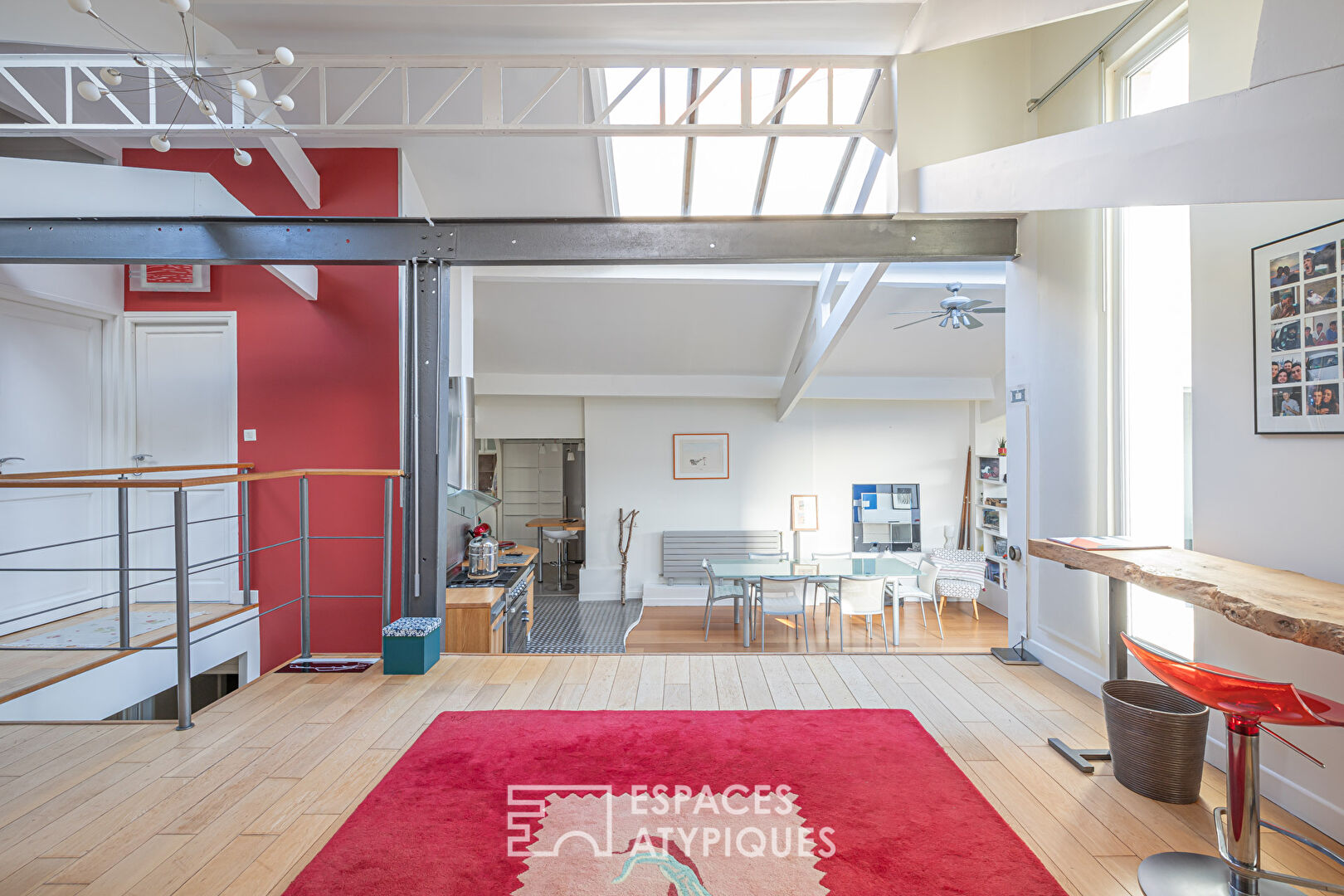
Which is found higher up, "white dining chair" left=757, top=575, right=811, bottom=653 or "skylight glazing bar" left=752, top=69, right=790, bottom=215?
"skylight glazing bar" left=752, top=69, right=790, bottom=215

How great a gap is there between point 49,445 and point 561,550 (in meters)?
6.80

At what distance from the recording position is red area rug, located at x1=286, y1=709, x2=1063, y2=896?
6.15 ft

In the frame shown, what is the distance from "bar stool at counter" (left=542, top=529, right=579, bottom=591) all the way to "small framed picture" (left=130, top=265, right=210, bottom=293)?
603cm

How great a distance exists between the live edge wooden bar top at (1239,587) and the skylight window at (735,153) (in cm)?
343

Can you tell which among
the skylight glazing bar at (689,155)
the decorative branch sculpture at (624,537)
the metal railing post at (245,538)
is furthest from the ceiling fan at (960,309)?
the decorative branch sculpture at (624,537)

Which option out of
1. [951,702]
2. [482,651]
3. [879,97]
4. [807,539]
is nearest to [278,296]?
[482,651]

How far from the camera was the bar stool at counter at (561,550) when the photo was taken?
405 inches

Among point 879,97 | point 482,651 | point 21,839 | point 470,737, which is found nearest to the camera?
point 21,839

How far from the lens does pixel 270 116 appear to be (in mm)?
4078

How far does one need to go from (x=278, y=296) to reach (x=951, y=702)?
4911mm

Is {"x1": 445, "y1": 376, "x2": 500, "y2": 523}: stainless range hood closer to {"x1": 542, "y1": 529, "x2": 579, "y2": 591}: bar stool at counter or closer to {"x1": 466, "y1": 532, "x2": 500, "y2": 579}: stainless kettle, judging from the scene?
{"x1": 466, "y1": 532, "x2": 500, "y2": 579}: stainless kettle

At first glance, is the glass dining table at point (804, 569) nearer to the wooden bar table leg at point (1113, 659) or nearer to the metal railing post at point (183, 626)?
the wooden bar table leg at point (1113, 659)

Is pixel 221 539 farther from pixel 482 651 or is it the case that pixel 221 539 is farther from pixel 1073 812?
pixel 1073 812

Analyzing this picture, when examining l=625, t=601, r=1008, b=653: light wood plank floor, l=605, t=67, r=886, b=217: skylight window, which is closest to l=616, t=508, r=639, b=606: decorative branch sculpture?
l=625, t=601, r=1008, b=653: light wood plank floor
